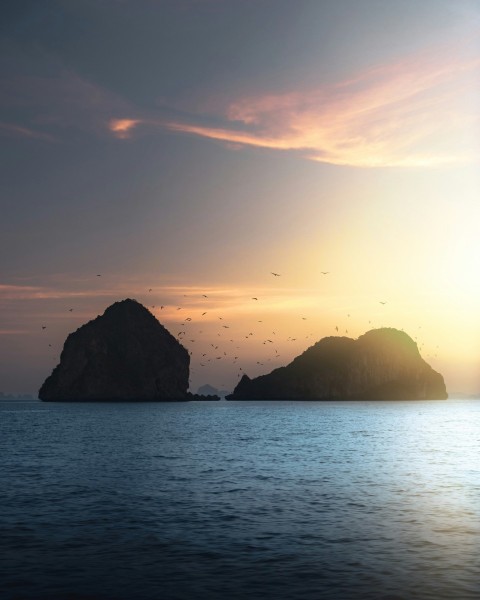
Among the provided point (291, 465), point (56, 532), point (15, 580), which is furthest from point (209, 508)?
point (291, 465)

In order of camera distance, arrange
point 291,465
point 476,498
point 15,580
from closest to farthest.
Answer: point 15,580
point 476,498
point 291,465

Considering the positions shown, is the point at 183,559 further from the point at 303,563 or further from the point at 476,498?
the point at 476,498

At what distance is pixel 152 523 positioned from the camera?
38.2 meters

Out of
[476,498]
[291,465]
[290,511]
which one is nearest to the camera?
[290,511]

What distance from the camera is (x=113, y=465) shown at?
72.0 metres

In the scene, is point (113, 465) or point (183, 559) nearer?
point (183, 559)

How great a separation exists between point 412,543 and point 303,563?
24.4 feet

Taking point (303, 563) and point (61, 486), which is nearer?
point (303, 563)

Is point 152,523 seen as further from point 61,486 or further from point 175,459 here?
point 175,459

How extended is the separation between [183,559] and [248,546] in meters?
3.86

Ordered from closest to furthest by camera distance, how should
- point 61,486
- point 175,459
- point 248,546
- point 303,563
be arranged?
point 303,563 → point 248,546 → point 61,486 → point 175,459

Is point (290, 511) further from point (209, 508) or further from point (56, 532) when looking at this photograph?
point (56, 532)

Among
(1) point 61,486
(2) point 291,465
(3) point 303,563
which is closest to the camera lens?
(3) point 303,563

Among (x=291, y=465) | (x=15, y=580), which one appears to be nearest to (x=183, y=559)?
(x=15, y=580)
